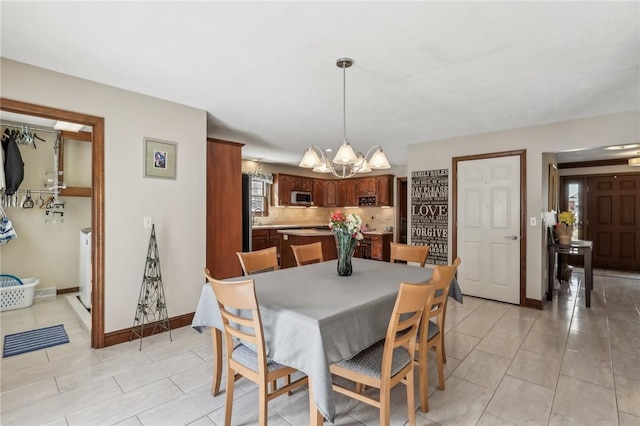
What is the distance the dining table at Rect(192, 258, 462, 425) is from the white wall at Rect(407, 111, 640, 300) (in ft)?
8.82

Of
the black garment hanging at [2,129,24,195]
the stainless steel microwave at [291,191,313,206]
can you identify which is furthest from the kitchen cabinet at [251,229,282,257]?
the black garment hanging at [2,129,24,195]

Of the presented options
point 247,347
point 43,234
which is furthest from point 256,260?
point 43,234

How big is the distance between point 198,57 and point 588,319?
489cm

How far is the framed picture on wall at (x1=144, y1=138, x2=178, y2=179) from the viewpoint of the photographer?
125 inches

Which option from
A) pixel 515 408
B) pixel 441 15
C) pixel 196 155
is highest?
pixel 441 15

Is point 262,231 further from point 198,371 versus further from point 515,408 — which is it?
point 515,408

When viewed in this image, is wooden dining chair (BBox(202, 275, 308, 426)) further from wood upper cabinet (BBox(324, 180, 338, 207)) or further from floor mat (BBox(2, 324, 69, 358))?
wood upper cabinet (BBox(324, 180, 338, 207))

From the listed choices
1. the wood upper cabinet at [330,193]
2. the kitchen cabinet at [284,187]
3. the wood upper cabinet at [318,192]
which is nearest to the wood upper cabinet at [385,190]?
the wood upper cabinet at [330,193]

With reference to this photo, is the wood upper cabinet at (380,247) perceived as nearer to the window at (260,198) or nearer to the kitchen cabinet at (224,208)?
the window at (260,198)

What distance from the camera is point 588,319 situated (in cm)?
371

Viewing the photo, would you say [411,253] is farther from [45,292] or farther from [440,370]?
[45,292]

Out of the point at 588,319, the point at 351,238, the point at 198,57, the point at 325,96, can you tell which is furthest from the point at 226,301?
the point at 588,319

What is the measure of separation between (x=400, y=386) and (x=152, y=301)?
2518 mm

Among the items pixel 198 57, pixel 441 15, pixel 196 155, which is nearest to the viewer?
pixel 441 15
